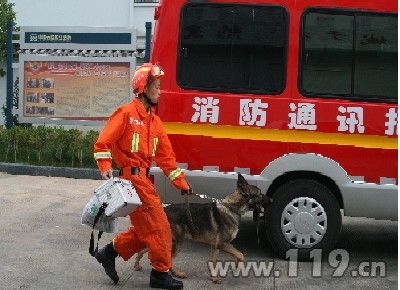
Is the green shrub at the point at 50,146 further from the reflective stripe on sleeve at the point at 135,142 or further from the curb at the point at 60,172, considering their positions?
the reflective stripe on sleeve at the point at 135,142

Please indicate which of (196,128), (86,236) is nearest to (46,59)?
(86,236)

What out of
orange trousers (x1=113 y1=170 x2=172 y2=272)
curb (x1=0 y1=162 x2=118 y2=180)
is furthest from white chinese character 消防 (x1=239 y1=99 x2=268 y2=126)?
curb (x1=0 y1=162 x2=118 y2=180)

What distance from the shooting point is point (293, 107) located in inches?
281

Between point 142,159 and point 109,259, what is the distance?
36.0 inches

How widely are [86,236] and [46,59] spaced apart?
8.75 m

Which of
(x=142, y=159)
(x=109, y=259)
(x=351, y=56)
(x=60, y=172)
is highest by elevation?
(x=351, y=56)

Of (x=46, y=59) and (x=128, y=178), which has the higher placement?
(x=46, y=59)

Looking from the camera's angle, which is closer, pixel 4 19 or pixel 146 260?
pixel 146 260

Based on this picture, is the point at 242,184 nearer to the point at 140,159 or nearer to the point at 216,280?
the point at 216,280

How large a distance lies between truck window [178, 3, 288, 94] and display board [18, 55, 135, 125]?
8.76 m

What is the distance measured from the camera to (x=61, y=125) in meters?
16.2

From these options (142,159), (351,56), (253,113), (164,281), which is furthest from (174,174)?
(351,56)

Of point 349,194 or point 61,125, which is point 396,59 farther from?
point 61,125

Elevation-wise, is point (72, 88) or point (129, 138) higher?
point (72, 88)
